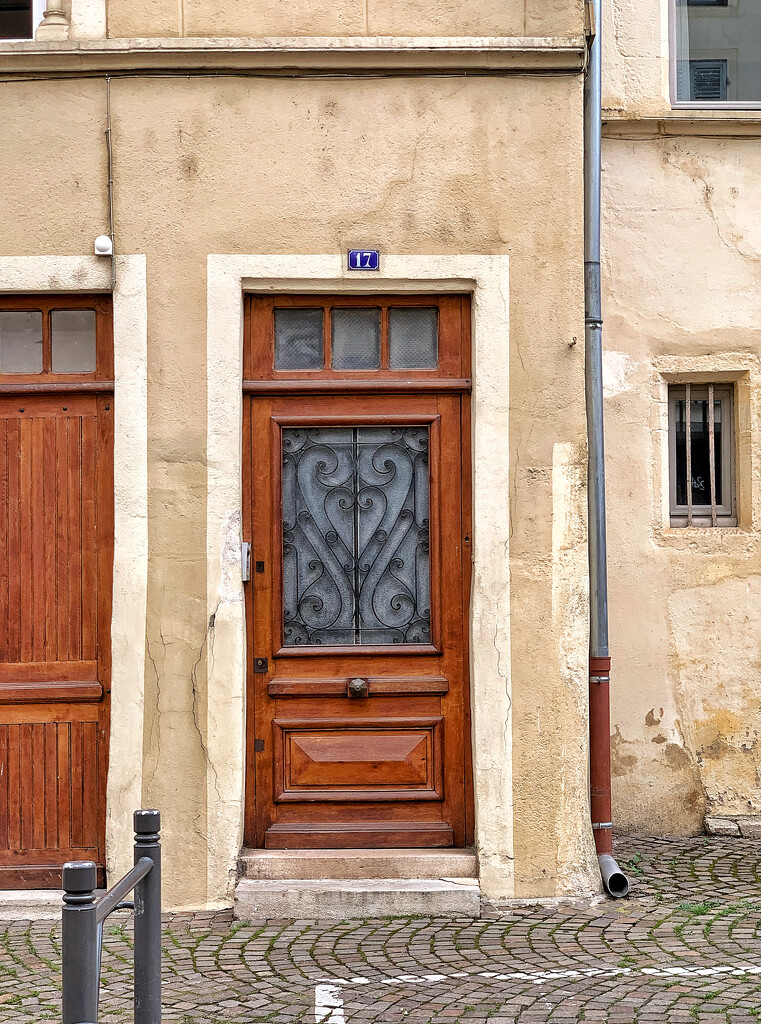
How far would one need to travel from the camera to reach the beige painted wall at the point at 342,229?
18.7 ft

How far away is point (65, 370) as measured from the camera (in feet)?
19.5

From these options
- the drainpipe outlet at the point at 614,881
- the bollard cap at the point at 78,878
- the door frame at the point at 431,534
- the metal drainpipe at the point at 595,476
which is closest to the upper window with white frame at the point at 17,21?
the door frame at the point at 431,534

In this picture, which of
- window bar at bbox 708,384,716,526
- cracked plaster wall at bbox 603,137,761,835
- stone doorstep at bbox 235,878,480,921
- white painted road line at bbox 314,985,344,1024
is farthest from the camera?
window bar at bbox 708,384,716,526

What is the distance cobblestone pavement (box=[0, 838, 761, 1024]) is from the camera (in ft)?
14.0

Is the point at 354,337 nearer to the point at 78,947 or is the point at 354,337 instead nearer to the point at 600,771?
the point at 600,771

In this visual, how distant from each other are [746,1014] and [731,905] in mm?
1359

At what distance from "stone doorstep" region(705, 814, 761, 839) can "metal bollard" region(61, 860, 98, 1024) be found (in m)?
4.79

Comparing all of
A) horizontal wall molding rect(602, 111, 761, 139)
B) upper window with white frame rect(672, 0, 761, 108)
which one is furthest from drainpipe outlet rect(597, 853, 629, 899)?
upper window with white frame rect(672, 0, 761, 108)

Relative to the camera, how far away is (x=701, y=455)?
6941 millimetres

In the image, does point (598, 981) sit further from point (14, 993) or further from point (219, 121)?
point (219, 121)

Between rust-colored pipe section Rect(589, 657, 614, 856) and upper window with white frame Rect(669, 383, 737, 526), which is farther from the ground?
upper window with white frame Rect(669, 383, 737, 526)

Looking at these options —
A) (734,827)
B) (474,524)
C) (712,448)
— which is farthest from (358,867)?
(712,448)

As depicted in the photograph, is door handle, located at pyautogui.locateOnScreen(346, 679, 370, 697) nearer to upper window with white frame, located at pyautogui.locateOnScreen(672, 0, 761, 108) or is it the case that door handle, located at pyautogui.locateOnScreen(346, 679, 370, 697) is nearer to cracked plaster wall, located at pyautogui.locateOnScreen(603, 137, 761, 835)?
cracked plaster wall, located at pyautogui.locateOnScreen(603, 137, 761, 835)

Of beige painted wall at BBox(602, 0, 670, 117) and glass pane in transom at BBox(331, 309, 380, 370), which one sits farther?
beige painted wall at BBox(602, 0, 670, 117)
